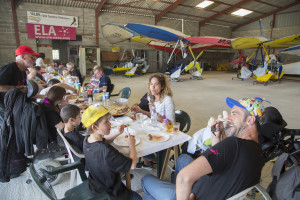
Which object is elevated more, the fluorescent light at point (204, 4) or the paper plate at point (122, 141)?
the fluorescent light at point (204, 4)

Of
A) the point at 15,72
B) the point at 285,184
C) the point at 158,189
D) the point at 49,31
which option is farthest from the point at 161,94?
the point at 49,31

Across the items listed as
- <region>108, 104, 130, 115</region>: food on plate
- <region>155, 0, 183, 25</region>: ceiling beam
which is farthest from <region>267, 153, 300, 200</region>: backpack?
<region>155, 0, 183, 25</region>: ceiling beam

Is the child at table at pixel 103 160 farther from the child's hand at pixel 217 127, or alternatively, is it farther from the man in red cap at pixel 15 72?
the man in red cap at pixel 15 72

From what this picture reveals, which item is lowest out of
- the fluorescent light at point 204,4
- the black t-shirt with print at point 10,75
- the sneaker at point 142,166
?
the sneaker at point 142,166

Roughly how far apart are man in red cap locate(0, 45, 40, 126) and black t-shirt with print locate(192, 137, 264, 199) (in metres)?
2.60

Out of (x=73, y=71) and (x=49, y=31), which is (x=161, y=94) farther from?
(x=49, y=31)

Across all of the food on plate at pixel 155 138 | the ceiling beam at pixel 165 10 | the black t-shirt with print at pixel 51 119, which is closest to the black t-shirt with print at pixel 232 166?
the food on plate at pixel 155 138

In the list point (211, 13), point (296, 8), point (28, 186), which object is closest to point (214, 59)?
point (211, 13)

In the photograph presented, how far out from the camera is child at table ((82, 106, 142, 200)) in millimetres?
1341

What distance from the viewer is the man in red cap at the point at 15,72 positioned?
8.37ft

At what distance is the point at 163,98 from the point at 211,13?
1690 centimetres

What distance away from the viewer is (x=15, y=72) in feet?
8.79

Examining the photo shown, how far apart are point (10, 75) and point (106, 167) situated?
2247 millimetres

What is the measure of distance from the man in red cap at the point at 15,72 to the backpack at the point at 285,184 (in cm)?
301
